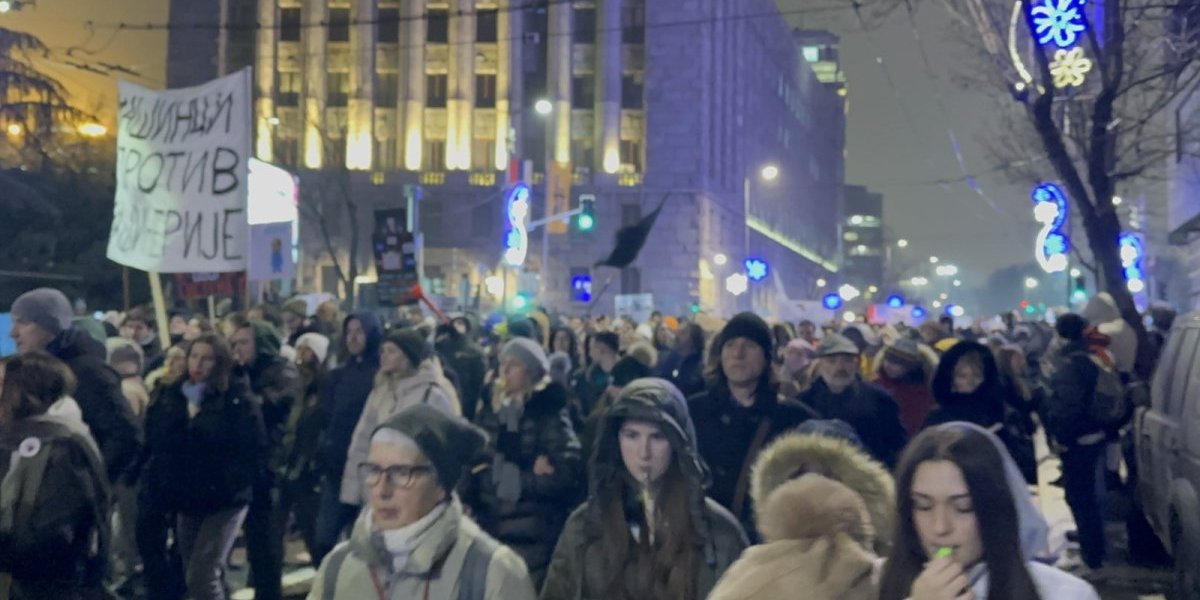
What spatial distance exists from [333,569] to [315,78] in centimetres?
6269

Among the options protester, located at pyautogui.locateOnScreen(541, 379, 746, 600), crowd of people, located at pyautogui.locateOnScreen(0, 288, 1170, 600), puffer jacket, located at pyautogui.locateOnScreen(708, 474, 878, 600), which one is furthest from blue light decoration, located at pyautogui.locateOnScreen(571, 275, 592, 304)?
puffer jacket, located at pyautogui.locateOnScreen(708, 474, 878, 600)

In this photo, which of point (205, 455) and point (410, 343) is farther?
point (410, 343)

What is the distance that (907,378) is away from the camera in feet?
32.1

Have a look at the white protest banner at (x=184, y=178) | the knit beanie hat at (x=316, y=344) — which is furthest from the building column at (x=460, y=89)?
the knit beanie hat at (x=316, y=344)

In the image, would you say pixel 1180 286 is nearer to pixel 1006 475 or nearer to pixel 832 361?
pixel 832 361

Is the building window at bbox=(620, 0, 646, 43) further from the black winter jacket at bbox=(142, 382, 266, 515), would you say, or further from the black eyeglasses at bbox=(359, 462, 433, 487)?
the black eyeglasses at bbox=(359, 462, 433, 487)

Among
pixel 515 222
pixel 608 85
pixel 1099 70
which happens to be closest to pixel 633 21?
pixel 608 85

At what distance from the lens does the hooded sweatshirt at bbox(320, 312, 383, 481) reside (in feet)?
28.4

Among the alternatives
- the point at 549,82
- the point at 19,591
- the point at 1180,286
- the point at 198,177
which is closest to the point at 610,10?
the point at 549,82

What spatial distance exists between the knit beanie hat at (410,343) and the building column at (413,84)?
57079mm

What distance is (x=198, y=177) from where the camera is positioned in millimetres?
10406

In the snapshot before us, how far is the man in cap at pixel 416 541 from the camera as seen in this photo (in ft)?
12.1

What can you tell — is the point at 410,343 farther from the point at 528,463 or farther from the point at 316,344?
the point at 316,344

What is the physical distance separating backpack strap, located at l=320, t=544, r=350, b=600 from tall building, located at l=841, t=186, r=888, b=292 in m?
159
